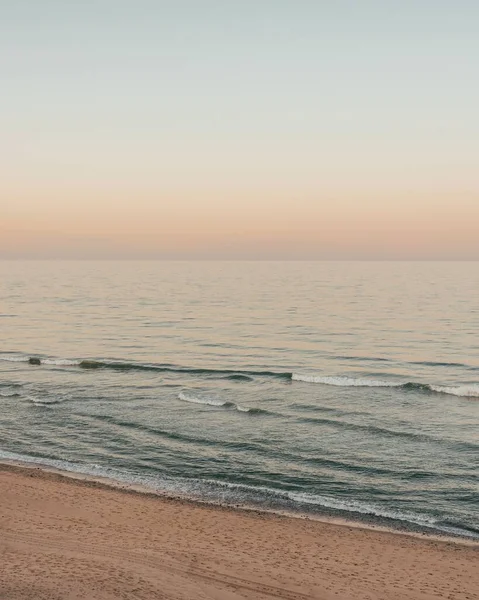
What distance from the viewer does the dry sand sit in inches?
523

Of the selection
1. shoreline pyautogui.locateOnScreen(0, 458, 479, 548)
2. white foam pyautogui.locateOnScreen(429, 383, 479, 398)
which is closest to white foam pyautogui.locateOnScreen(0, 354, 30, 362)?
shoreline pyautogui.locateOnScreen(0, 458, 479, 548)

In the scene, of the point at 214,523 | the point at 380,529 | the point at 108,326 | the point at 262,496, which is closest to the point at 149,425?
the point at 262,496

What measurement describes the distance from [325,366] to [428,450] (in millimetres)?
18678

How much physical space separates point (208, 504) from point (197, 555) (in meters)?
4.21

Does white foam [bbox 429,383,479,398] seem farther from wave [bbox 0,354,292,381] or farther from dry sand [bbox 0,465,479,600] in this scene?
dry sand [bbox 0,465,479,600]

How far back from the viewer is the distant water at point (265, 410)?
20969 mm

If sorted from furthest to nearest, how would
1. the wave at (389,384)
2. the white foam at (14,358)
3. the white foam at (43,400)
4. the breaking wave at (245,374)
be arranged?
the white foam at (14,358) → the breaking wave at (245,374) → the wave at (389,384) → the white foam at (43,400)

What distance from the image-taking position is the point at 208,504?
19.4 metres

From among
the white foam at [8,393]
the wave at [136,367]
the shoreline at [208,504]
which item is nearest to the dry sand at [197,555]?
the shoreline at [208,504]

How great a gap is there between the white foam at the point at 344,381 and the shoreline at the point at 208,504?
18559 millimetres

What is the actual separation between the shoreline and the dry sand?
312 mm

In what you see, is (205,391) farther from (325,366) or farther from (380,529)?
(380,529)

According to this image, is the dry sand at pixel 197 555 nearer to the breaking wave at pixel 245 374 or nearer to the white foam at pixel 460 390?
the breaking wave at pixel 245 374

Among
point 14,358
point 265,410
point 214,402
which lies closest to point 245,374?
point 214,402
